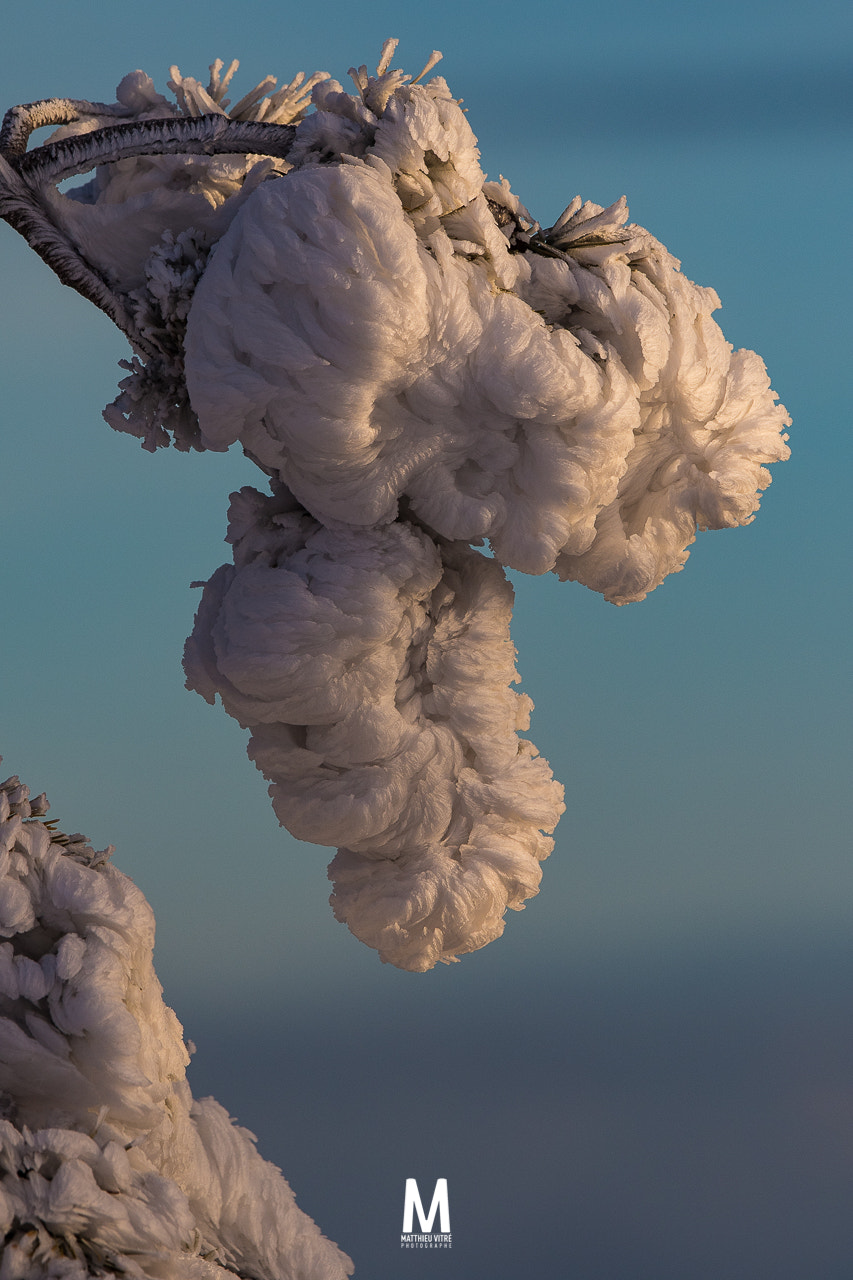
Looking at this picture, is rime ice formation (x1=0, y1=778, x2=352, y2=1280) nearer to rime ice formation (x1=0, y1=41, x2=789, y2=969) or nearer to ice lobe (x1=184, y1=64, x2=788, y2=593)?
rime ice formation (x1=0, y1=41, x2=789, y2=969)

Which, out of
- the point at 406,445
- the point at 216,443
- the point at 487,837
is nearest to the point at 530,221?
the point at 406,445

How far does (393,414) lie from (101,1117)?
85 cm

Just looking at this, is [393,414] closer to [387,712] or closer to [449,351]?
[449,351]

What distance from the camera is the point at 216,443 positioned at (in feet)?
6.51

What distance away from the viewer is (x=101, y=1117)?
66.5 inches

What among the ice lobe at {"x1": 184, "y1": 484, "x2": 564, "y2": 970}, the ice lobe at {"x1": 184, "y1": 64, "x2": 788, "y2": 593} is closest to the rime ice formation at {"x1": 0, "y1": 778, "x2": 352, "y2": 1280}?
the ice lobe at {"x1": 184, "y1": 484, "x2": 564, "y2": 970}

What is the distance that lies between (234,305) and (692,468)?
643 mm

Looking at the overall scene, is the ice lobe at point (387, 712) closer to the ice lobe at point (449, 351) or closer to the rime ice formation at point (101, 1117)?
the ice lobe at point (449, 351)

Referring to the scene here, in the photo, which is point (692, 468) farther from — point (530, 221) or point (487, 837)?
point (487, 837)

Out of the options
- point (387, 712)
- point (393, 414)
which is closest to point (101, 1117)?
point (387, 712)

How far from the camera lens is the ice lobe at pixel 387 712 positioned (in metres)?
1.98

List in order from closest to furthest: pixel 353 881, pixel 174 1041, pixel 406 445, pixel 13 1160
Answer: pixel 13 1160 < pixel 174 1041 < pixel 406 445 < pixel 353 881

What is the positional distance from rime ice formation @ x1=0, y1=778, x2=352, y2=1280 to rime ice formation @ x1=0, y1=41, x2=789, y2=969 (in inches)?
13.3

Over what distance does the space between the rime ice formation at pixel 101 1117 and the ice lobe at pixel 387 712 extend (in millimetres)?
302
